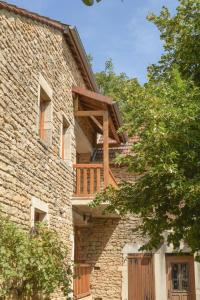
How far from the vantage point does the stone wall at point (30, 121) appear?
6832 millimetres

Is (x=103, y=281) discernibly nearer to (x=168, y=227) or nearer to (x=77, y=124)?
(x=77, y=124)

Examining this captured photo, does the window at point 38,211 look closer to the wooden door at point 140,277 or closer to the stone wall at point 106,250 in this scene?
the stone wall at point 106,250

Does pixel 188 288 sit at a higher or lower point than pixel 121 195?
lower

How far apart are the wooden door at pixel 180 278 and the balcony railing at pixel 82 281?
2.52m

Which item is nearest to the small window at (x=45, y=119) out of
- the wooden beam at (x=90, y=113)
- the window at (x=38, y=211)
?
the window at (x=38, y=211)

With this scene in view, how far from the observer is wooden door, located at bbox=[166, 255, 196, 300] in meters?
13.1

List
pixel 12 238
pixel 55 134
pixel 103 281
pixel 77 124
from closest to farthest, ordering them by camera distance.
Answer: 1. pixel 12 238
2. pixel 55 134
3. pixel 77 124
4. pixel 103 281

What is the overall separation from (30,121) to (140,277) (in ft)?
24.0

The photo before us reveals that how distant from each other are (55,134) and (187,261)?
657 cm

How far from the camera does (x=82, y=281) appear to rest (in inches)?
466

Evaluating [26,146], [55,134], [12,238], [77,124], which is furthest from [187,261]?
[12,238]

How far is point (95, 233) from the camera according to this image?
1355cm

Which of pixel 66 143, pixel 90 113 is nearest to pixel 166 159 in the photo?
pixel 66 143

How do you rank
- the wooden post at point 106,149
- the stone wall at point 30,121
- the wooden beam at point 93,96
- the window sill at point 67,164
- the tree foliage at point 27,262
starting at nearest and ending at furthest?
the tree foliage at point 27,262, the stone wall at point 30,121, the window sill at point 67,164, the wooden post at point 106,149, the wooden beam at point 93,96
